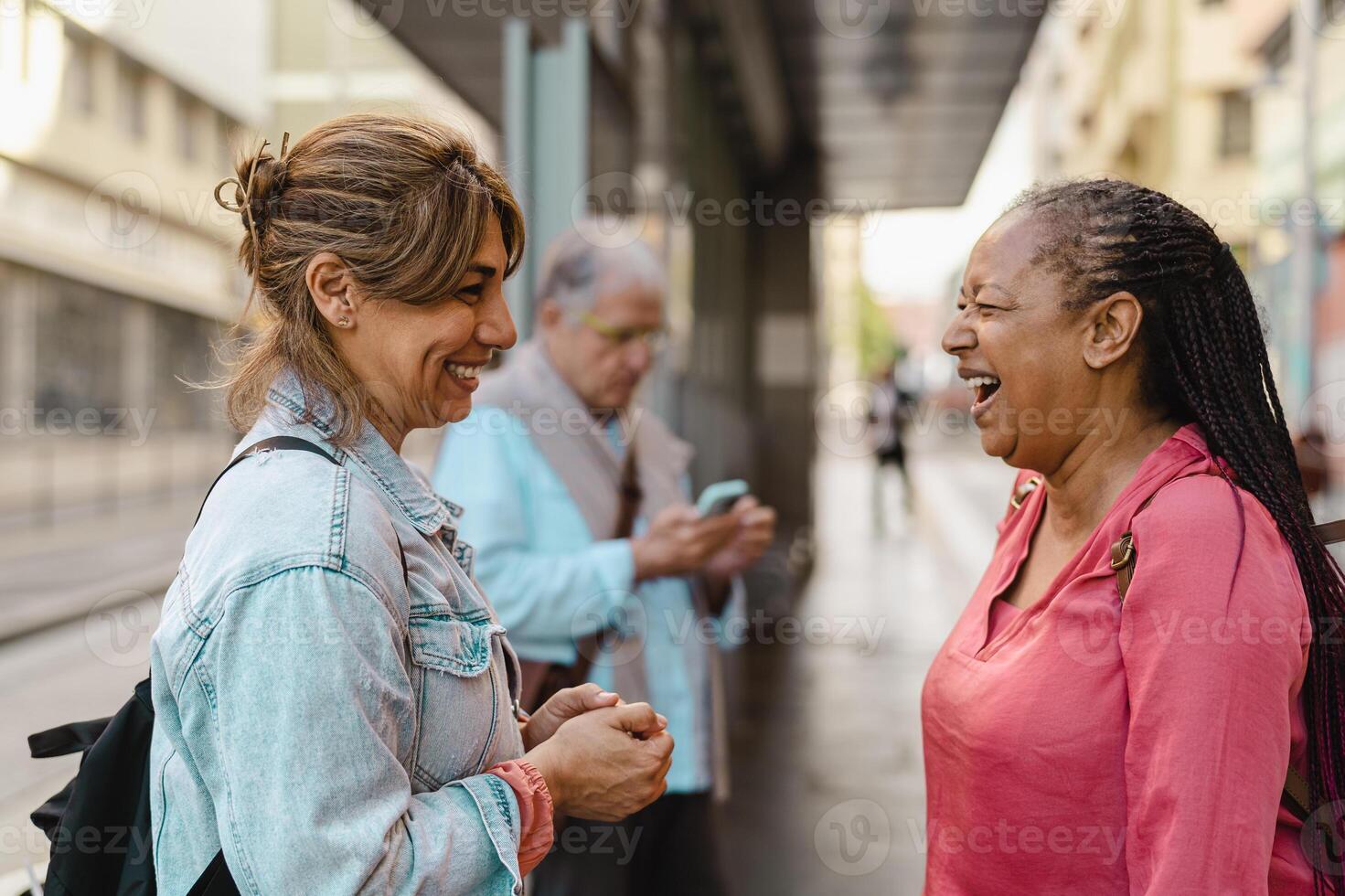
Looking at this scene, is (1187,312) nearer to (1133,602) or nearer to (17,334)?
(1133,602)

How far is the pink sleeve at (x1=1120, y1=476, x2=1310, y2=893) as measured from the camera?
124cm

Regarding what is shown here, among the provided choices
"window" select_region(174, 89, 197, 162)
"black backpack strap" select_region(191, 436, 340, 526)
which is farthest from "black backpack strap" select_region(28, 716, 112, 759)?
"window" select_region(174, 89, 197, 162)

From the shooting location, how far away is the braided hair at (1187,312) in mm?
1471

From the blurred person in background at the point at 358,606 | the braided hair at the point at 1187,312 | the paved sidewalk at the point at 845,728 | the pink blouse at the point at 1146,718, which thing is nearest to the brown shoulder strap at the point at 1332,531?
the braided hair at the point at 1187,312

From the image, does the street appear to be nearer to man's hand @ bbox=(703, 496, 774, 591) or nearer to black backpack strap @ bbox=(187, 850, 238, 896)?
black backpack strap @ bbox=(187, 850, 238, 896)

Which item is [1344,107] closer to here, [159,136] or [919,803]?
[919,803]

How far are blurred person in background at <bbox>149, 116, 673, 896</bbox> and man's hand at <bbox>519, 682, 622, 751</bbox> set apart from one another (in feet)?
0.04

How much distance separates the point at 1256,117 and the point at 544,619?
8847mm

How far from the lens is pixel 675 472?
3205 mm

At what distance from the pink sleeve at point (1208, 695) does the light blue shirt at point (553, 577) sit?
1480 millimetres

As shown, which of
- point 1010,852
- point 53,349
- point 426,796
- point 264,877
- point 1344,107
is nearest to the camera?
point 264,877

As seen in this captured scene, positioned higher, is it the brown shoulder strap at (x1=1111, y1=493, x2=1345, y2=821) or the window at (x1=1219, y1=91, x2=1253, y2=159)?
the window at (x1=1219, y1=91, x2=1253, y2=159)

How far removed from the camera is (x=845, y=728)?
589cm

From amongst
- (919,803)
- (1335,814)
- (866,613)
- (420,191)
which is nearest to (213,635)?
(420,191)
